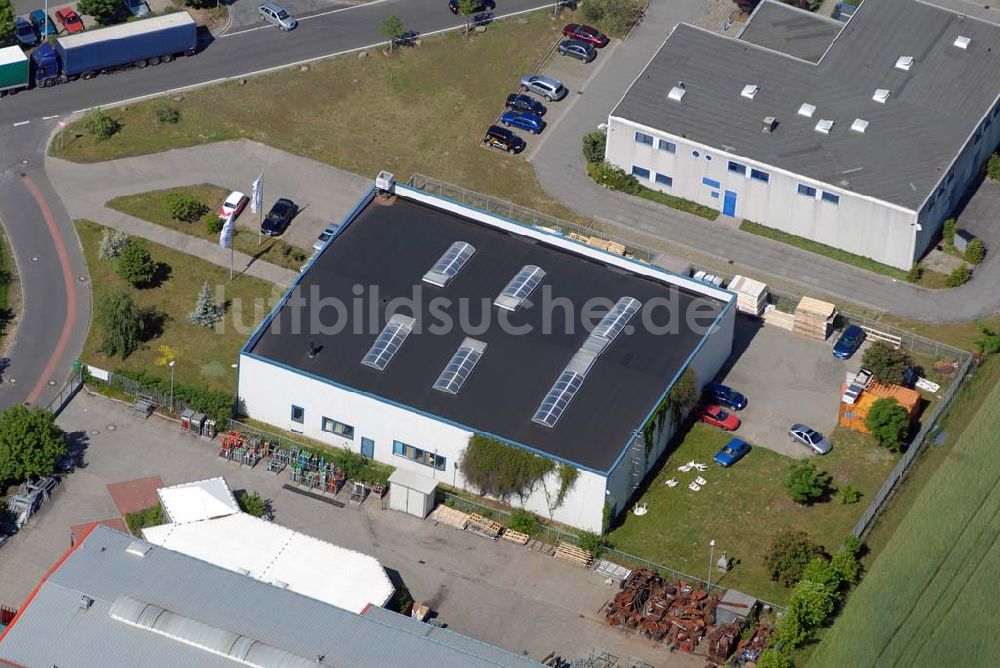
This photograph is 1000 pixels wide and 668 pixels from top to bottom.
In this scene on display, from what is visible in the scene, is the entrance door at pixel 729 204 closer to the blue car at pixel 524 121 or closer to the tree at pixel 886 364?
the blue car at pixel 524 121

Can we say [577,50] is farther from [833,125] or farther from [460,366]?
[460,366]

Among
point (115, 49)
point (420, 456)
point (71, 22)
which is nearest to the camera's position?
point (420, 456)

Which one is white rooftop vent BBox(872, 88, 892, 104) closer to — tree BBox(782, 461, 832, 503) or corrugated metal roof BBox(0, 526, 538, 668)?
tree BBox(782, 461, 832, 503)

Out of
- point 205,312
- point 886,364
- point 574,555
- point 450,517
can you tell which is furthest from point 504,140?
point 574,555

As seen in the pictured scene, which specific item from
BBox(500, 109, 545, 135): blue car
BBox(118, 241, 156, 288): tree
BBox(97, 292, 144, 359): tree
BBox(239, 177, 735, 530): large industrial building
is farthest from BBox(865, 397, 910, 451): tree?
BBox(118, 241, 156, 288): tree

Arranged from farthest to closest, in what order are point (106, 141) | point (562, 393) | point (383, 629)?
point (106, 141) → point (562, 393) → point (383, 629)

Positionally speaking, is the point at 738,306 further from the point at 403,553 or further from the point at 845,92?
the point at 403,553

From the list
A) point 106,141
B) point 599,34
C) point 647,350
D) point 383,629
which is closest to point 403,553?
point 383,629
